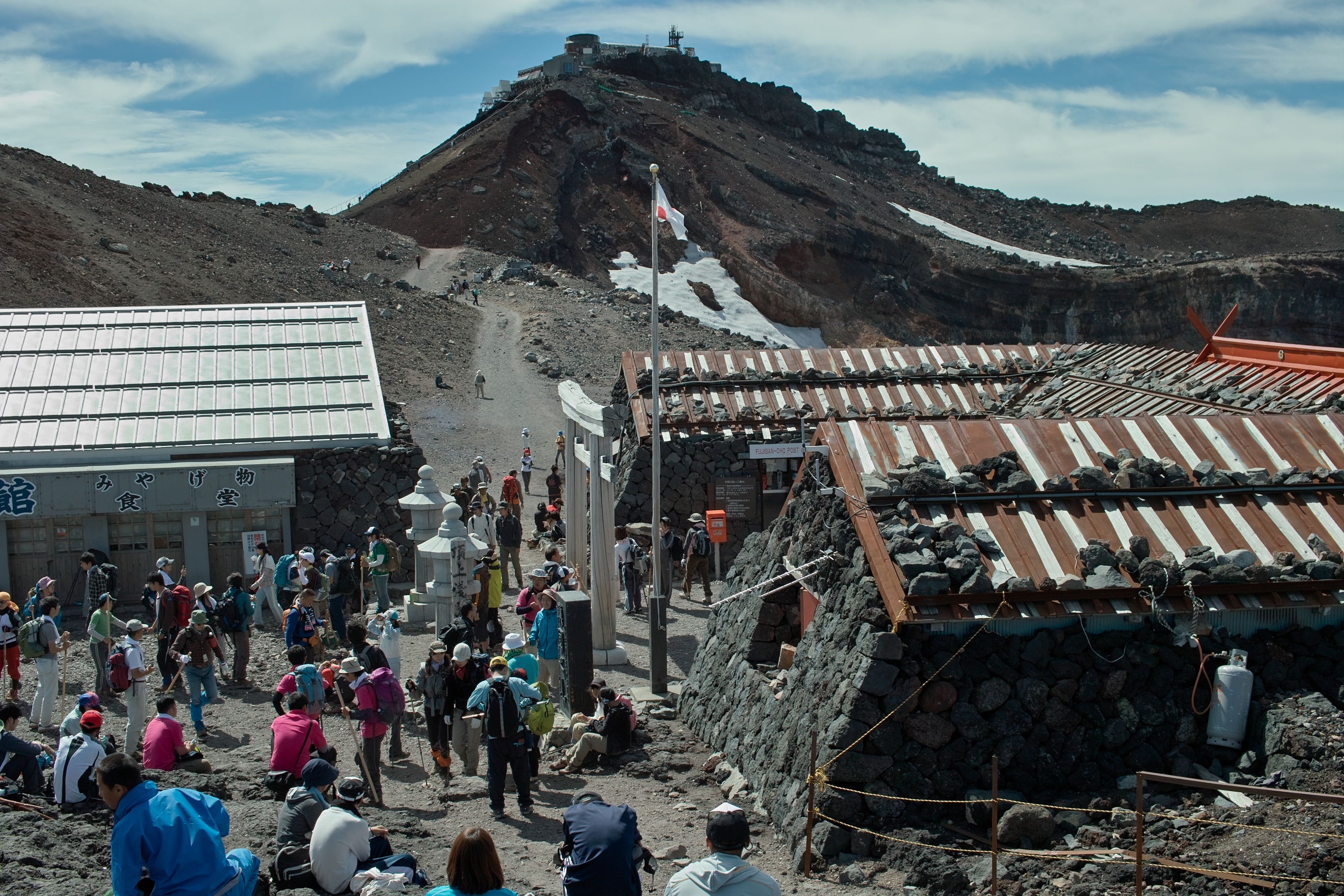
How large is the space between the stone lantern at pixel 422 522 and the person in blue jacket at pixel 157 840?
10279mm

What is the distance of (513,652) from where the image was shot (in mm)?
10430

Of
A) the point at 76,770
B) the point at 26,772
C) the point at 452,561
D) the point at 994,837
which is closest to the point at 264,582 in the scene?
the point at 452,561

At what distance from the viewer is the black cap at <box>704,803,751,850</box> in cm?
473

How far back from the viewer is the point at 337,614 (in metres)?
13.9

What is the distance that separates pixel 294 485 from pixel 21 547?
13.6 feet

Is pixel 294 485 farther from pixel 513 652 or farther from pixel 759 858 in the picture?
pixel 759 858

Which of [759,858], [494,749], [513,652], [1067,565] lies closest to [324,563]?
[513,652]

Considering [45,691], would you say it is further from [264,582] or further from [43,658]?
[264,582]

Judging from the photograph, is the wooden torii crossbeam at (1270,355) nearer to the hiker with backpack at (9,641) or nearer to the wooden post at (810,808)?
the wooden post at (810,808)

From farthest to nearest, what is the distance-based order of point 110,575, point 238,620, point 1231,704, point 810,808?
point 110,575
point 238,620
point 1231,704
point 810,808

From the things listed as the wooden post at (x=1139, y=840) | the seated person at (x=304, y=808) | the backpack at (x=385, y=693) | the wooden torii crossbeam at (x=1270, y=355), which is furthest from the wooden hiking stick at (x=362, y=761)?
the wooden torii crossbeam at (x=1270, y=355)

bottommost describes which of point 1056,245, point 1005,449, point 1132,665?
point 1132,665

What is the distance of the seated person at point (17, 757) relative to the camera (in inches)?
314

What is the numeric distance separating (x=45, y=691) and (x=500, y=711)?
5.72 m
